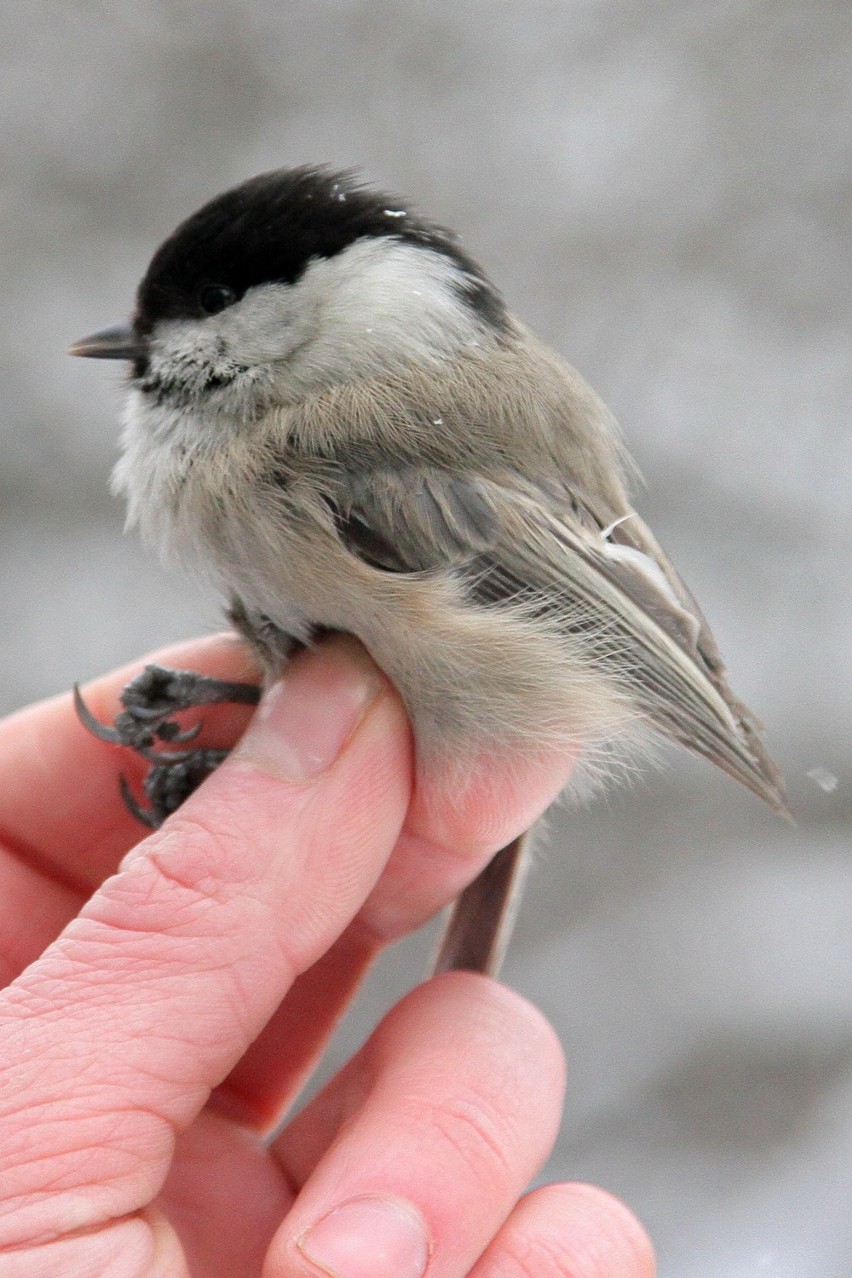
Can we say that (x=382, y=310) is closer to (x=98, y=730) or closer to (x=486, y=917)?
(x=98, y=730)

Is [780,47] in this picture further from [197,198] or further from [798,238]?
[197,198]

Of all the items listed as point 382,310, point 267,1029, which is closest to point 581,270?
point 382,310

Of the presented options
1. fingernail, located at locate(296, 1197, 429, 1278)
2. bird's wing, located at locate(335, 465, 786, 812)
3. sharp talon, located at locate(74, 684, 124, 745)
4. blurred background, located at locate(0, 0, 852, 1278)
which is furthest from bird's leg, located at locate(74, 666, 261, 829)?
blurred background, located at locate(0, 0, 852, 1278)

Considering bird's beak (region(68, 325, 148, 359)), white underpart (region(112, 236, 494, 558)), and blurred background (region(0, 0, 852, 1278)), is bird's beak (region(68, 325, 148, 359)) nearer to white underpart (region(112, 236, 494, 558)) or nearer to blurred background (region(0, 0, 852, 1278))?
white underpart (region(112, 236, 494, 558))

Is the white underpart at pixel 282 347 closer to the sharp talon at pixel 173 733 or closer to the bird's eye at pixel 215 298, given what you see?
the bird's eye at pixel 215 298

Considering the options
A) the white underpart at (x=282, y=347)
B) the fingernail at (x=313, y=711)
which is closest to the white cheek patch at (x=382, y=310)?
the white underpart at (x=282, y=347)

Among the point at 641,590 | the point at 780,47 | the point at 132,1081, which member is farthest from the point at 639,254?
the point at 132,1081
